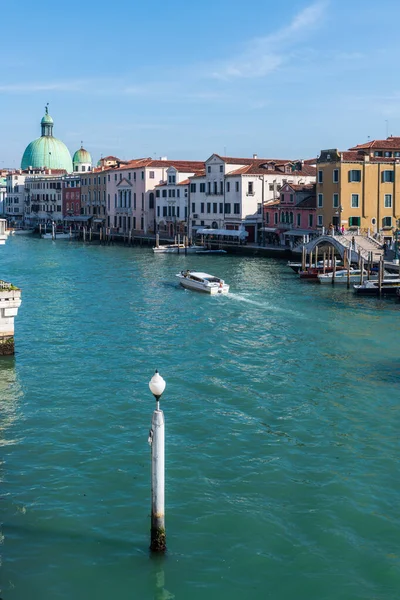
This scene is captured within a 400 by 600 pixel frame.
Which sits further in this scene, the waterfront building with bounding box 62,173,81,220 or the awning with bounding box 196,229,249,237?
the waterfront building with bounding box 62,173,81,220

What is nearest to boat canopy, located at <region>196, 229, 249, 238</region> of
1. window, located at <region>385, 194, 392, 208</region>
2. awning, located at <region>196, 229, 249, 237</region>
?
awning, located at <region>196, 229, 249, 237</region>

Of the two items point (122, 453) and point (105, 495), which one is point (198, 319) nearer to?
point (122, 453)

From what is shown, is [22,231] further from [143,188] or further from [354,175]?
[354,175]

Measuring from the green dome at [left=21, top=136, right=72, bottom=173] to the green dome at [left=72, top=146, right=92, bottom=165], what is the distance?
319 inches

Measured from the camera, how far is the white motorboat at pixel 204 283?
36531 millimetres

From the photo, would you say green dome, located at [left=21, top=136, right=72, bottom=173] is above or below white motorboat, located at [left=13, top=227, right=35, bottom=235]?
above

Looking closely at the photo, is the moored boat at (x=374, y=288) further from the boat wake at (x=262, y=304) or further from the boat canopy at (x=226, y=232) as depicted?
the boat canopy at (x=226, y=232)

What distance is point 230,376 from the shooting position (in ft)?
67.0

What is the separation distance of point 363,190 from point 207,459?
133 feet

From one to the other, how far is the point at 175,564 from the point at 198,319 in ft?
64.6

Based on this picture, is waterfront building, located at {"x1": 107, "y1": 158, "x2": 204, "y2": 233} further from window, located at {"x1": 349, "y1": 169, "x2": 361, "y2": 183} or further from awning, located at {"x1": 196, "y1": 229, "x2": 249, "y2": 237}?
window, located at {"x1": 349, "y1": 169, "x2": 361, "y2": 183}

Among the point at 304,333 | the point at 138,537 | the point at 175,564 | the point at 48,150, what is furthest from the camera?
the point at 48,150

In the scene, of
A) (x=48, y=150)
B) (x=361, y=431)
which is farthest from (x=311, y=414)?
(x=48, y=150)

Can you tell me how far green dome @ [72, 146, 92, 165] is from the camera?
4656 inches
